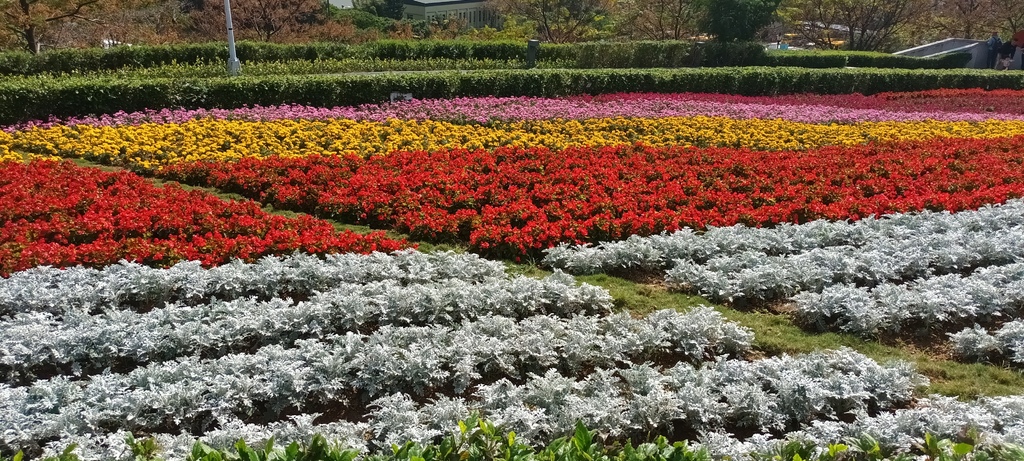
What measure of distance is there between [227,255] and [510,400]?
304 cm

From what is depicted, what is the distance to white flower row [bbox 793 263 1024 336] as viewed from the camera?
15.1ft

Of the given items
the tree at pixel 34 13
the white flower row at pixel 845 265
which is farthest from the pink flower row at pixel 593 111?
the tree at pixel 34 13

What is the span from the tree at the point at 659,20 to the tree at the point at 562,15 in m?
1.31

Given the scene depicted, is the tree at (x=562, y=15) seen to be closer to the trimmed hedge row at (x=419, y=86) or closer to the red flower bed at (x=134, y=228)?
the trimmed hedge row at (x=419, y=86)

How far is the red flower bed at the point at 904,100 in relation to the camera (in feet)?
51.3

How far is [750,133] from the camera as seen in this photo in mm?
11289

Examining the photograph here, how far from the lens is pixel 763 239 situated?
19.7ft

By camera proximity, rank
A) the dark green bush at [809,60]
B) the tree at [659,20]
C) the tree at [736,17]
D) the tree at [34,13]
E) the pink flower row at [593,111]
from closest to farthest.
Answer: the pink flower row at [593,111], the tree at [34,13], the tree at [736,17], the dark green bush at [809,60], the tree at [659,20]

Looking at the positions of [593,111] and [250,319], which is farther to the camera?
[593,111]

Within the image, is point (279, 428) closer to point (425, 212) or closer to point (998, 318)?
point (425, 212)

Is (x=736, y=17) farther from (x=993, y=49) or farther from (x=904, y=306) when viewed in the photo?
(x=904, y=306)

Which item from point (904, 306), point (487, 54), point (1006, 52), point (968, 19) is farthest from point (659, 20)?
point (904, 306)

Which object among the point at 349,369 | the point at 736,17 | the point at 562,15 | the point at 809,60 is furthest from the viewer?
the point at 562,15

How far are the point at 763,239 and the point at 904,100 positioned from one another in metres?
14.0
